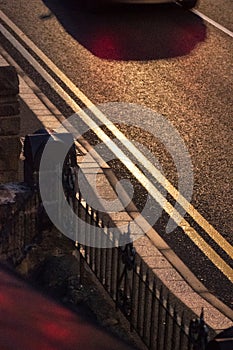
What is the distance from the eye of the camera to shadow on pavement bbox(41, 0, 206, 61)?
→ 16.1 meters

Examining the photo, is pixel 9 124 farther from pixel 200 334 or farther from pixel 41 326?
pixel 41 326

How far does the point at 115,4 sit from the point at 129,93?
4339 mm

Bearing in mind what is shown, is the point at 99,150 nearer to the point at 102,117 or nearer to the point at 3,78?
the point at 102,117

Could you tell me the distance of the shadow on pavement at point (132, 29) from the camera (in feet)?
52.9

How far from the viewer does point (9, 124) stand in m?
9.27

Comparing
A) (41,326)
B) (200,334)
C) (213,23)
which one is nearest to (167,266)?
(200,334)

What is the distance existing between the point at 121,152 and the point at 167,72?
368 centimetres

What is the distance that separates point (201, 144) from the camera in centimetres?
1221

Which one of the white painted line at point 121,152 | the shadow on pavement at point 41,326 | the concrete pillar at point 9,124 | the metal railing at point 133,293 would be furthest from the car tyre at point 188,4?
the shadow on pavement at point 41,326

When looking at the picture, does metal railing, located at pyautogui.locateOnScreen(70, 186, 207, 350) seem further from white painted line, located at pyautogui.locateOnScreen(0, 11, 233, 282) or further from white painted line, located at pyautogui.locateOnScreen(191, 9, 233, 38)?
white painted line, located at pyautogui.locateOnScreen(191, 9, 233, 38)

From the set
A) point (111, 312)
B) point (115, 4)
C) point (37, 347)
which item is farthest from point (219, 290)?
point (115, 4)

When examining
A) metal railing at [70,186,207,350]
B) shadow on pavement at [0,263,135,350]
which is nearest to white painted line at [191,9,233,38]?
metal railing at [70,186,207,350]

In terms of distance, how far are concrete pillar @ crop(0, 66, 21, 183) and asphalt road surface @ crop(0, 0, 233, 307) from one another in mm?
1581

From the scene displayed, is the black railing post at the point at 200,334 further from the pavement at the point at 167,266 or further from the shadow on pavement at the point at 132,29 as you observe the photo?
the shadow on pavement at the point at 132,29
